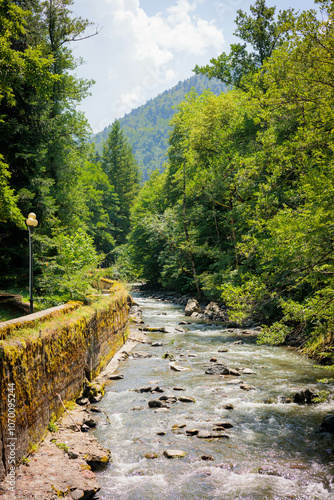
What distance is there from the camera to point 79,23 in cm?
1931

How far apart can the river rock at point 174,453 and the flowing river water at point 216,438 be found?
9cm

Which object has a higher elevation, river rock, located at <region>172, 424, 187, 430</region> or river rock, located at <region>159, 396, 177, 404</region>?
river rock, located at <region>172, 424, 187, 430</region>

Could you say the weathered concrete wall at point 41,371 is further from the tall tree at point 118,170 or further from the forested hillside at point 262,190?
the tall tree at point 118,170

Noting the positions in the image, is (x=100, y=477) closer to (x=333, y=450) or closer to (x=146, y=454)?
(x=146, y=454)

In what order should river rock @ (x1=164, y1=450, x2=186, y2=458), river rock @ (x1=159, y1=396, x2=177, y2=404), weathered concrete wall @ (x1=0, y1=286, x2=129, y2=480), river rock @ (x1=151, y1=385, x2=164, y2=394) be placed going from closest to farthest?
weathered concrete wall @ (x1=0, y1=286, x2=129, y2=480) < river rock @ (x1=164, y1=450, x2=186, y2=458) < river rock @ (x1=159, y1=396, x2=177, y2=404) < river rock @ (x1=151, y1=385, x2=164, y2=394)

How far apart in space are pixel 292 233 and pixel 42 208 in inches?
431

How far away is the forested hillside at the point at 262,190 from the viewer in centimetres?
683

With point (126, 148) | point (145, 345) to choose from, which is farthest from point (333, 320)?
point (126, 148)

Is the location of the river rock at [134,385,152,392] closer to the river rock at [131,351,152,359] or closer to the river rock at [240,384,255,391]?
the river rock at [240,384,255,391]

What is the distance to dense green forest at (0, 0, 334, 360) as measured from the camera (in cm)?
712

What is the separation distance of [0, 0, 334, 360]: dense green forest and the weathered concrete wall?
7.25ft

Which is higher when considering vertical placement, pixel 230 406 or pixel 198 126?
pixel 198 126

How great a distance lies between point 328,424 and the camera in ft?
22.5

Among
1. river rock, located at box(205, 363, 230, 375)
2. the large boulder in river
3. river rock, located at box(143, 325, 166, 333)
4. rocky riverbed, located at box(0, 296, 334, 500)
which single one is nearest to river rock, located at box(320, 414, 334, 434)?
rocky riverbed, located at box(0, 296, 334, 500)
